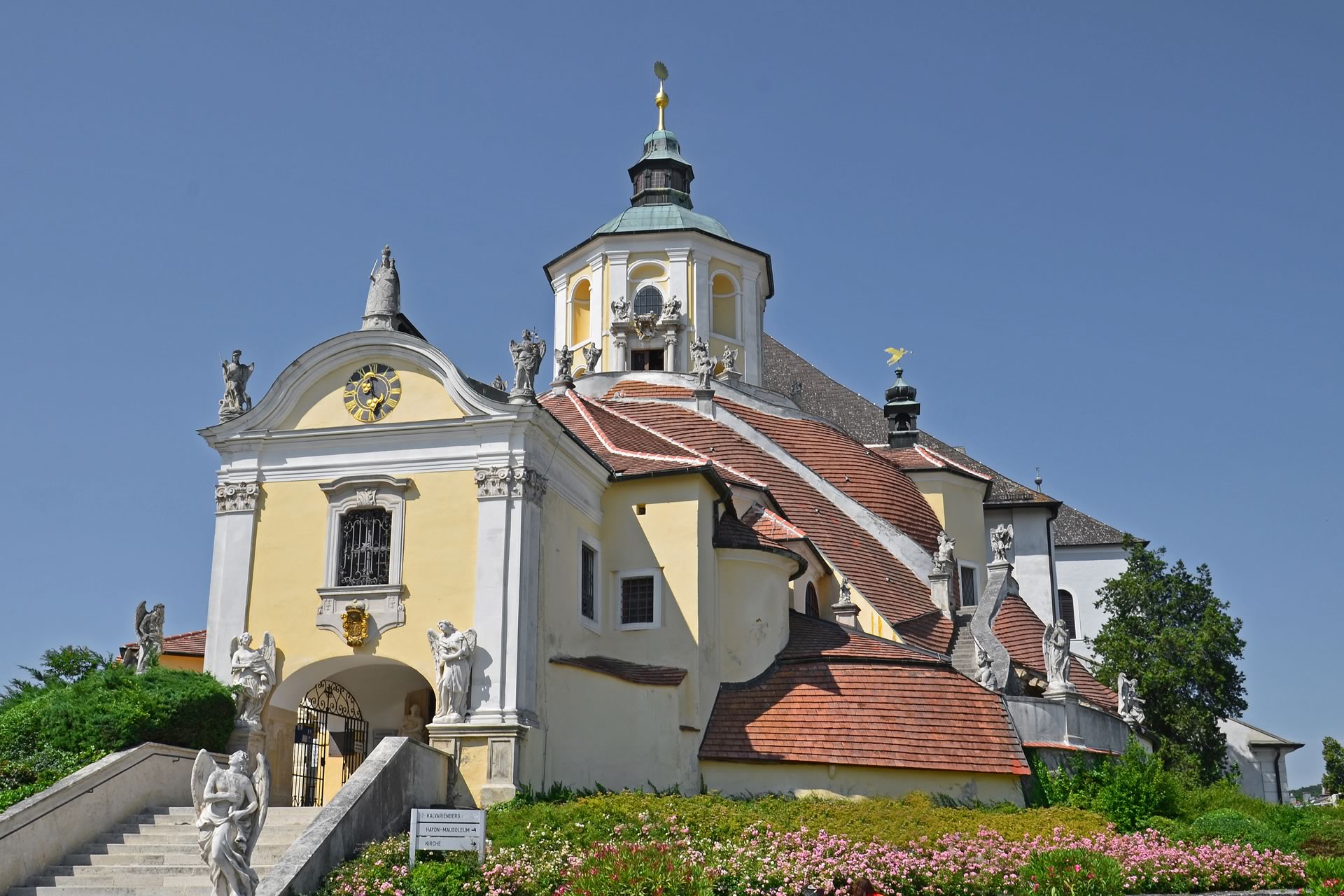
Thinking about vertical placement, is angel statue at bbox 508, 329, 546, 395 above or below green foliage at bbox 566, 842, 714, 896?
above

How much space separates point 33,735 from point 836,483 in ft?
65.8

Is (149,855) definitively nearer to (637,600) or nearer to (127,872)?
(127,872)

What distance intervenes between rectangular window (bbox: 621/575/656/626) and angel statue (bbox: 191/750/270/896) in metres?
11.8

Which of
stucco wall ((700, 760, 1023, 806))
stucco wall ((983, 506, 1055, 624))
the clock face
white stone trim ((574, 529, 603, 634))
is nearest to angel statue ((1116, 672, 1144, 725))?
stucco wall ((700, 760, 1023, 806))

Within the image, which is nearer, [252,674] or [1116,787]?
[252,674]

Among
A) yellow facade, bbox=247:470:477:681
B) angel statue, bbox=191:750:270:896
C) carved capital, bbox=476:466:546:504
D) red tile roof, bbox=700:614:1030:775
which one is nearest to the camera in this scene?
angel statue, bbox=191:750:270:896

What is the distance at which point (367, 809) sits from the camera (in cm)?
1791

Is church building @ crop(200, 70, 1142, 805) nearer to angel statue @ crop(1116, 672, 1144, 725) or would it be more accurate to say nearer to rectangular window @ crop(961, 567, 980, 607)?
angel statue @ crop(1116, 672, 1144, 725)

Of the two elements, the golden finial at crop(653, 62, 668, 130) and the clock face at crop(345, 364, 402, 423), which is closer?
the clock face at crop(345, 364, 402, 423)

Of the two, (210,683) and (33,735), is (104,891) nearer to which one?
(33,735)

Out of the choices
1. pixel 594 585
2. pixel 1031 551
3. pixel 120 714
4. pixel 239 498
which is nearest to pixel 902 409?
pixel 1031 551

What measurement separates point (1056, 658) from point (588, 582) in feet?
32.9

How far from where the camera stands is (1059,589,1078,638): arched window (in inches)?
1892

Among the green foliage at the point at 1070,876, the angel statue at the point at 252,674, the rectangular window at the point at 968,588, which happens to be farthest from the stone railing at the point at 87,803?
the rectangular window at the point at 968,588
